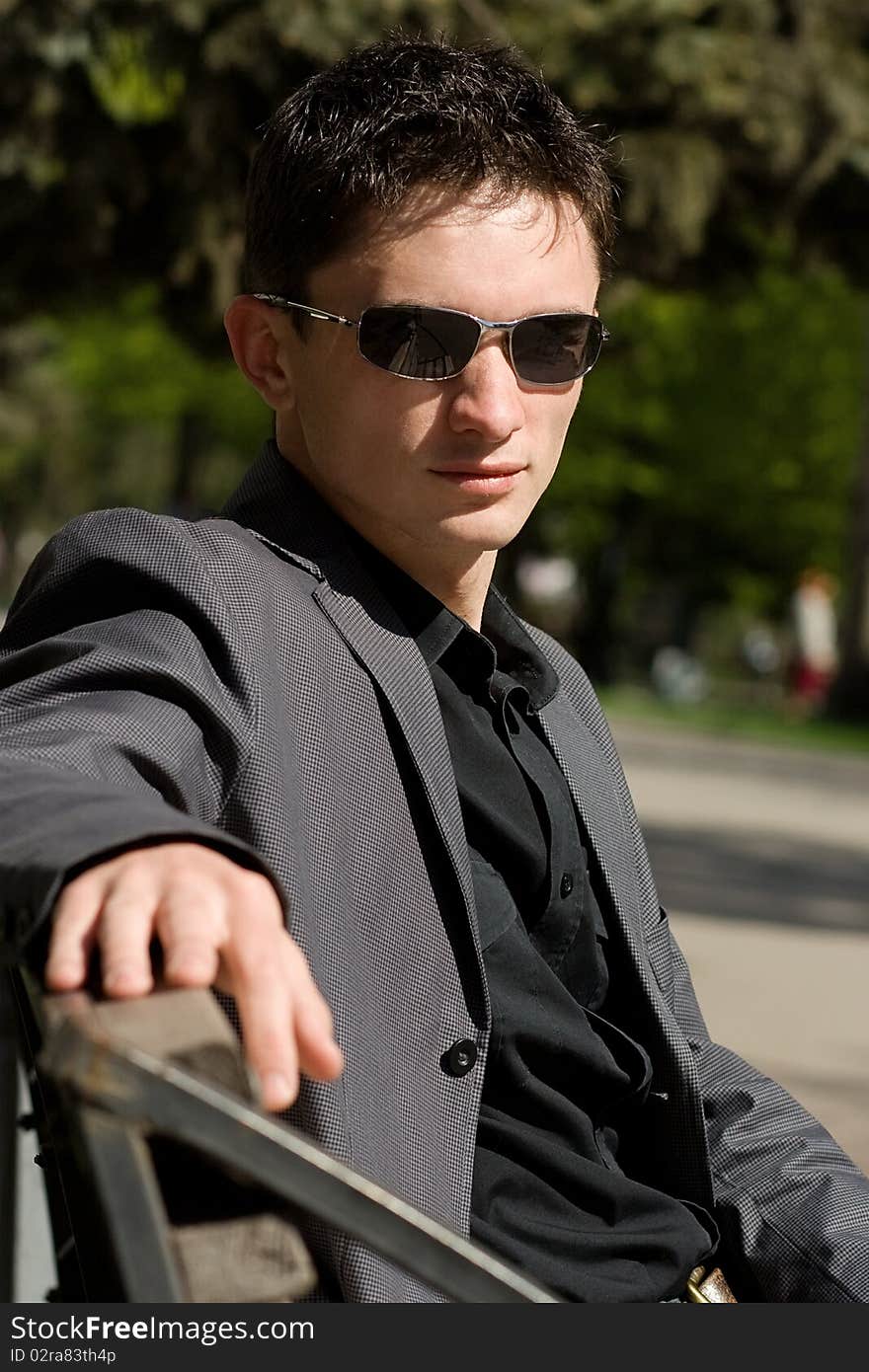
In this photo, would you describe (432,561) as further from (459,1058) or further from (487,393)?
(459,1058)

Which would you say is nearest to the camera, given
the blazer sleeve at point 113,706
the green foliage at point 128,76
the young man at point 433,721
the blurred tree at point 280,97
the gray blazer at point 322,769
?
the blazer sleeve at point 113,706

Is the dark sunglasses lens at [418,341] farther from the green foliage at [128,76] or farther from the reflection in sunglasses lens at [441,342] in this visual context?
the green foliage at [128,76]

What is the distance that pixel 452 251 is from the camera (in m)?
1.90

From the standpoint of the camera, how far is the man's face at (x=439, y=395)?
190 cm

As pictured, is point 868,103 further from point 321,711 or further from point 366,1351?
point 366,1351

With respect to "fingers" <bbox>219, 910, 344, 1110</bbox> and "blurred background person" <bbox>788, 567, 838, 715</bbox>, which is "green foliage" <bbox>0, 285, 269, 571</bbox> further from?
"fingers" <bbox>219, 910, 344, 1110</bbox>

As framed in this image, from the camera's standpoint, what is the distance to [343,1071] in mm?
1625

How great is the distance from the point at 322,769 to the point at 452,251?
0.53 metres

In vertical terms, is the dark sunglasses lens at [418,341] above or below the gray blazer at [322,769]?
above

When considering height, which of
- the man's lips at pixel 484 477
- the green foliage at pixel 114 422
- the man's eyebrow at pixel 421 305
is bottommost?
the green foliage at pixel 114 422

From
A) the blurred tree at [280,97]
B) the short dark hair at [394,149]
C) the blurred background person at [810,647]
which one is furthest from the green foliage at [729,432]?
the short dark hair at [394,149]

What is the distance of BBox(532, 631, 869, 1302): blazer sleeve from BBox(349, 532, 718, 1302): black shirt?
0.25 ft

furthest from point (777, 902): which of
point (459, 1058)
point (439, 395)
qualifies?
point (459, 1058)

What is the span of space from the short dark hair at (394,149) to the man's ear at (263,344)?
1.0 inches
